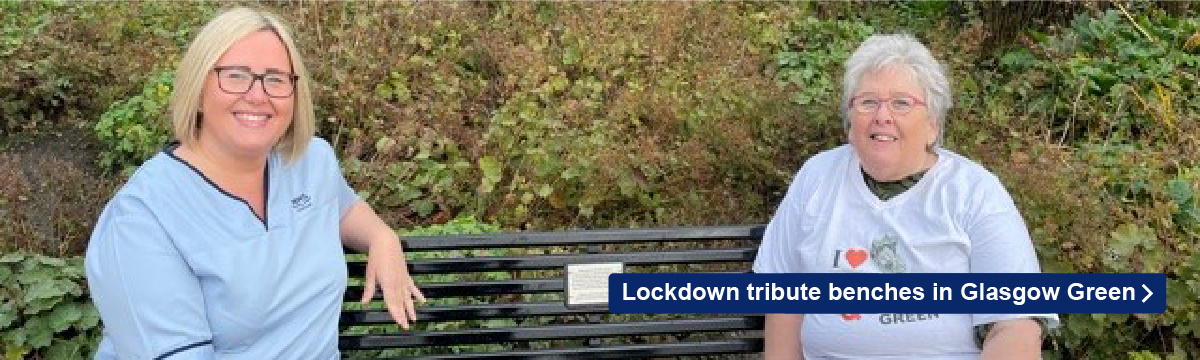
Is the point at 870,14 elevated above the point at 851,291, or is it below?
above

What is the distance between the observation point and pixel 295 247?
2.53 m

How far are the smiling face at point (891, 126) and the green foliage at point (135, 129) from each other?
3.09 meters

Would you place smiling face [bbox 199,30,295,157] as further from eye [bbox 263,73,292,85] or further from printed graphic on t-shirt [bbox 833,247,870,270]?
printed graphic on t-shirt [bbox 833,247,870,270]

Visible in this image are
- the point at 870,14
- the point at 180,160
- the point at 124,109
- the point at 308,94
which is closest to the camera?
the point at 180,160

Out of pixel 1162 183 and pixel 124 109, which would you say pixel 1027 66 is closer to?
pixel 1162 183

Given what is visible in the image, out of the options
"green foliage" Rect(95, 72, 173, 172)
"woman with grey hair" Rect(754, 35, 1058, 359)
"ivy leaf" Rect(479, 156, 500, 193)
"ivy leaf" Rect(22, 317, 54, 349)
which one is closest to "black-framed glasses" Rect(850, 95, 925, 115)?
"woman with grey hair" Rect(754, 35, 1058, 359)

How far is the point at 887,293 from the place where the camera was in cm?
277

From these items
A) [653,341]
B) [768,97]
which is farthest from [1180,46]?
[653,341]

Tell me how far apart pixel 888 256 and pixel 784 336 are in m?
0.38

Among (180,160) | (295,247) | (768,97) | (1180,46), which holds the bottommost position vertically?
(295,247)

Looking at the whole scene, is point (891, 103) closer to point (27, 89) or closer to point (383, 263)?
point (383, 263)

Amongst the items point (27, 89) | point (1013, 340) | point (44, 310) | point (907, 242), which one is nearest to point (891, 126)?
point (907, 242)

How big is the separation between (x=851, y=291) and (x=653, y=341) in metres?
0.99

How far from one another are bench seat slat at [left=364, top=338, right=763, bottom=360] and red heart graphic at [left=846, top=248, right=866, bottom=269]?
571mm
